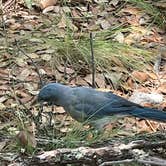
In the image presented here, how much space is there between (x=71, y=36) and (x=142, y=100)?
1001 mm

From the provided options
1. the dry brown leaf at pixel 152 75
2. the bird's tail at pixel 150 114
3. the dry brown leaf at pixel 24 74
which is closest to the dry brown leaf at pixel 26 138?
the bird's tail at pixel 150 114

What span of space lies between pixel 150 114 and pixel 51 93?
2.22ft

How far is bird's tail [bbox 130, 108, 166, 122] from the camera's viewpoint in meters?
4.02

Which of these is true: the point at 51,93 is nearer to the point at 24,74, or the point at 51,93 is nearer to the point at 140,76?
the point at 24,74

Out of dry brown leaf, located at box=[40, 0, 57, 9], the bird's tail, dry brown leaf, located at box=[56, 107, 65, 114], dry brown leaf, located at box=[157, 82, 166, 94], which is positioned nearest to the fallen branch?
the bird's tail

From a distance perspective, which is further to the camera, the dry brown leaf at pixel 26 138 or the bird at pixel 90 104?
the bird at pixel 90 104

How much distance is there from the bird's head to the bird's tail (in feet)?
1.64

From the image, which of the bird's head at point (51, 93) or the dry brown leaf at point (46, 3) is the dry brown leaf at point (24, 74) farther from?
the dry brown leaf at point (46, 3)

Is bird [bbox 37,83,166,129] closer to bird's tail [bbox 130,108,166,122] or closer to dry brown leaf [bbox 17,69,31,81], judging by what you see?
bird's tail [bbox 130,108,166,122]

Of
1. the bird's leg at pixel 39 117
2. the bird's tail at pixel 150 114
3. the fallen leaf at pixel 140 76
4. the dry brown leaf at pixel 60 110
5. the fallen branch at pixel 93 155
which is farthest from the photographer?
the fallen leaf at pixel 140 76

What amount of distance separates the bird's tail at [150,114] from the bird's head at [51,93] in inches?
19.7

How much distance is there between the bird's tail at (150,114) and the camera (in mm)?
4016

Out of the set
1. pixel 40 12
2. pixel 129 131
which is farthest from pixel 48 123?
pixel 40 12

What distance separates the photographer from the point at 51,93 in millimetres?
4234
